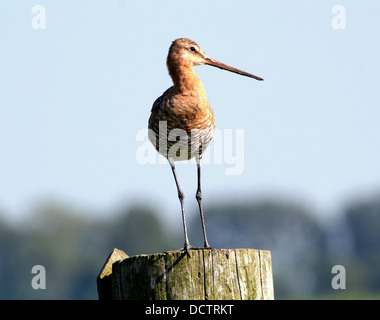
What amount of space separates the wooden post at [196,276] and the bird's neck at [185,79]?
11.0 feet

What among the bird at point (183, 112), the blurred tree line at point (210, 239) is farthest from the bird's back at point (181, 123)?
the blurred tree line at point (210, 239)

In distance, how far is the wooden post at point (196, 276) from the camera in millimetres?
7062

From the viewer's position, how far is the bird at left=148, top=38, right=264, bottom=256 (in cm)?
992

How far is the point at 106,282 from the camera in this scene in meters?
7.84

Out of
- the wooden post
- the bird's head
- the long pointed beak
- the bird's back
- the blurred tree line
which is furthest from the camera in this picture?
the blurred tree line

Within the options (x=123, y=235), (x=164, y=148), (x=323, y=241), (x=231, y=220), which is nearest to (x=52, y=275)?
(x=123, y=235)

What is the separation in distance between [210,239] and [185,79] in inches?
4397

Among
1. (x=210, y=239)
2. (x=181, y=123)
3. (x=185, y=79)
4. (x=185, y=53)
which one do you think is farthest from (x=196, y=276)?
(x=210, y=239)

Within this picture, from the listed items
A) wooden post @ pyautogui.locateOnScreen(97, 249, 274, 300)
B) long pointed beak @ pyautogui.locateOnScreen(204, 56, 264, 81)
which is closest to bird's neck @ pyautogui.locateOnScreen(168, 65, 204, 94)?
long pointed beak @ pyautogui.locateOnScreen(204, 56, 264, 81)

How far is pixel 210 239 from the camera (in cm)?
12100

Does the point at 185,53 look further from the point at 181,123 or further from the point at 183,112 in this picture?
the point at 181,123

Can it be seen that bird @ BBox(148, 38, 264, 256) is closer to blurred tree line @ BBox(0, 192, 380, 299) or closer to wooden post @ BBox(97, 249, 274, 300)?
wooden post @ BBox(97, 249, 274, 300)

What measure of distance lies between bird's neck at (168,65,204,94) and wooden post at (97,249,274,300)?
336 cm
